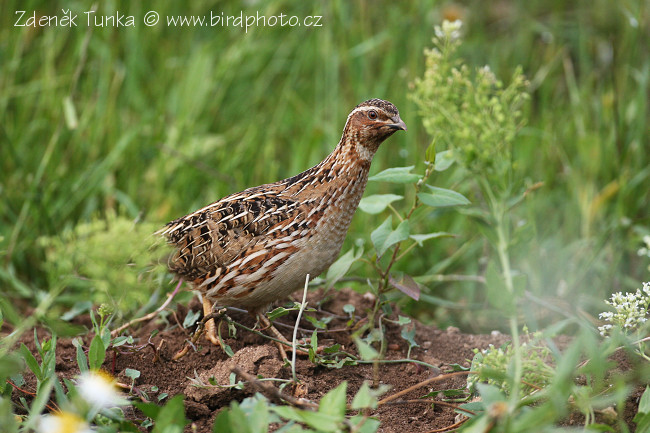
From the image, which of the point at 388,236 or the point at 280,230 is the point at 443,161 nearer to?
the point at 388,236

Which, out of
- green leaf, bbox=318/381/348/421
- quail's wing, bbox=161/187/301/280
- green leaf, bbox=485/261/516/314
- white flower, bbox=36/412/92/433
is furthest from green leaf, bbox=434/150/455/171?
white flower, bbox=36/412/92/433

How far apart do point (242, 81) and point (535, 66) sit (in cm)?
270

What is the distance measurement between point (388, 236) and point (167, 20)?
4.47 m

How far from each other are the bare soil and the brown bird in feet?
0.70

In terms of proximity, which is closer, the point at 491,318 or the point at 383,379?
the point at 383,379

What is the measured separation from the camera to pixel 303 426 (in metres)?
2.84

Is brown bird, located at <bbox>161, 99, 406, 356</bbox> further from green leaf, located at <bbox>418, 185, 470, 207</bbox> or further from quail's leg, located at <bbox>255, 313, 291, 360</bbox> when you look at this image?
green leaf, located at <bbox>418, 185, 470, 207</bbox>

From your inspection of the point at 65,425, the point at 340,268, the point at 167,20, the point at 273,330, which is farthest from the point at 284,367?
the point at 167,20

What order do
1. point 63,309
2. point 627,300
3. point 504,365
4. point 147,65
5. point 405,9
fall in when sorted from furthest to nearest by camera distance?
point 405,9, point 147,65, point 63,309, point 627,300, point 504,365

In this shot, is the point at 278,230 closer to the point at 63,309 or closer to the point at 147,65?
the point at 63,309

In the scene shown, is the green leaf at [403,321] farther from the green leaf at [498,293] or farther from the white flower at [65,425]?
the white flower at [65,425]

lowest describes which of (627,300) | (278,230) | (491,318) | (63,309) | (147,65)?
(491,318)

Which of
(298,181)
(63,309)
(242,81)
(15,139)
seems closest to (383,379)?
(298,181)

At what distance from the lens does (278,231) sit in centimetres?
383
